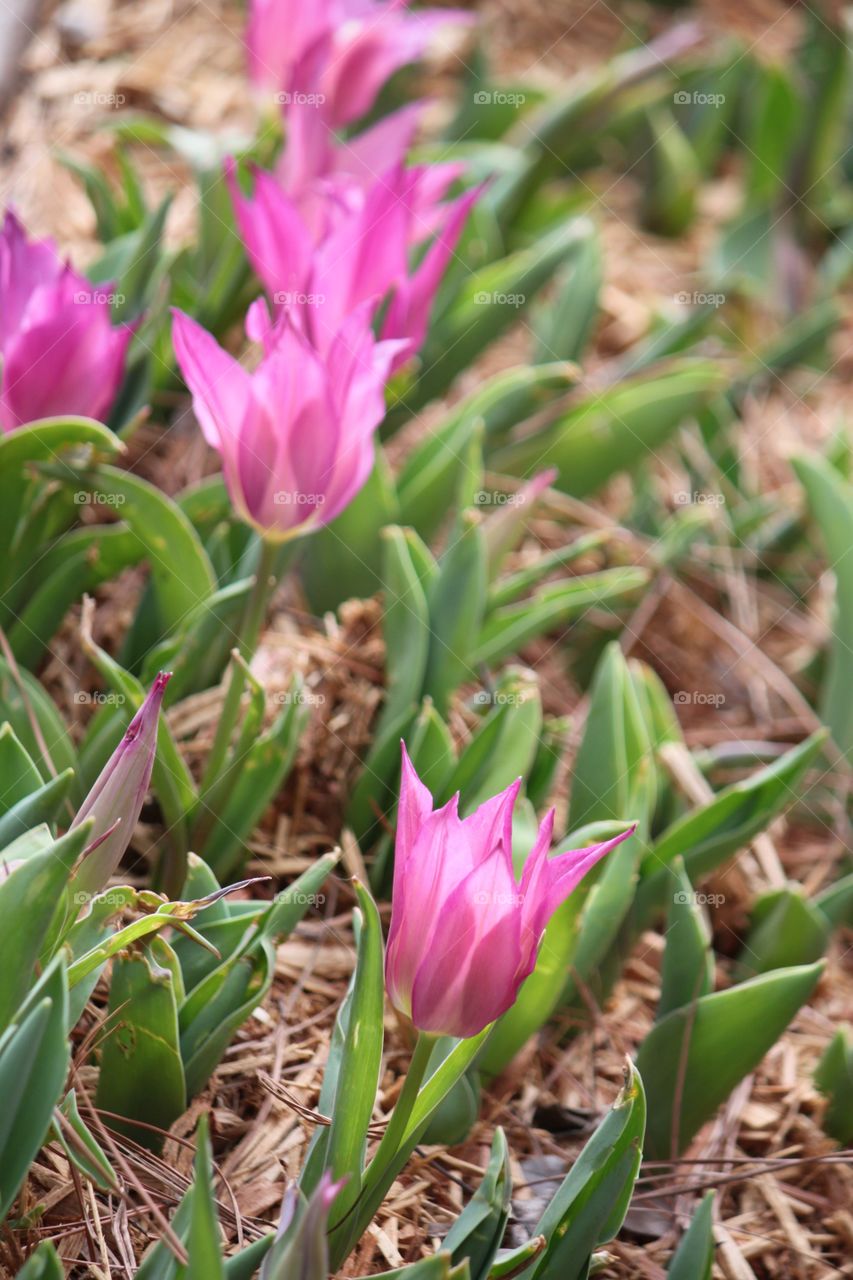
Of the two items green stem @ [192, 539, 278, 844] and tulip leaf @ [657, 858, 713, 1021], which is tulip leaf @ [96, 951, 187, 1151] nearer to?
green stem @ [192, 539, 278, 844]

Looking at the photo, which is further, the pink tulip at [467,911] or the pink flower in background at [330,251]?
the pink flower in background at [330,251]

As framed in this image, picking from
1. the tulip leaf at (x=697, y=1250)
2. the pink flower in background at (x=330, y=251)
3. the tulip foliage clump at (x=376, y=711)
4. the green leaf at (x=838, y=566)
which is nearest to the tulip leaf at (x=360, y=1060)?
the tulip foliage clump at (x=376, y=711)

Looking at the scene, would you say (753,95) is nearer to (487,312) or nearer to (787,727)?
(487,312)

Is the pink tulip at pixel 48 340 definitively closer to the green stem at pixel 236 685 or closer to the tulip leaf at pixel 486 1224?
the green stem at pixel 236 685

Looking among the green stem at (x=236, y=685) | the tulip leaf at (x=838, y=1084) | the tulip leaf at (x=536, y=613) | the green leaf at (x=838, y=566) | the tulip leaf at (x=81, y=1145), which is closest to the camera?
the tulip leaf at (x=81, y=1145)

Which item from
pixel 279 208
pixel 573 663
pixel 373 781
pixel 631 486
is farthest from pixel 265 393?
pixel 631 486

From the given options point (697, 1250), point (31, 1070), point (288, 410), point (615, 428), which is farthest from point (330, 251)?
point (697, 1250)
